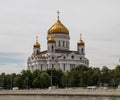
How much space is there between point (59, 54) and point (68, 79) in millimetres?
29924

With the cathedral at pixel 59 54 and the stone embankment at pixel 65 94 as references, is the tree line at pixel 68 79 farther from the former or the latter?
the stone embankment at pixel 65 94

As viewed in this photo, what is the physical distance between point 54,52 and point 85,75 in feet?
121

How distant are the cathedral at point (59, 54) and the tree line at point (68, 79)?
1002cm

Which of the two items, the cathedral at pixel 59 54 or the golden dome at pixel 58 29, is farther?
the golden dome at pixel 58 29

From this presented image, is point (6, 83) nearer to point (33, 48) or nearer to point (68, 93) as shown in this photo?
point (33, 48)

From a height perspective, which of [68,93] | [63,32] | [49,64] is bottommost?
[68,93]

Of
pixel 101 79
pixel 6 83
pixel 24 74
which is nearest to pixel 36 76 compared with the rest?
pixel 24 74

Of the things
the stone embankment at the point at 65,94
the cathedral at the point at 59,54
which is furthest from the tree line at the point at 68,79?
the stone embankment at the point at 65,94

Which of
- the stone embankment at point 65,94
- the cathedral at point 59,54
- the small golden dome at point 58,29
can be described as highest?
the small golden dome at point 58,29

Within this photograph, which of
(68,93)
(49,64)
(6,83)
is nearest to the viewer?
(68,93)

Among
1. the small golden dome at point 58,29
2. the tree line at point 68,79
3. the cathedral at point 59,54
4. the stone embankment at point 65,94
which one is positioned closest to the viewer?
the stone embankment at point 65,94

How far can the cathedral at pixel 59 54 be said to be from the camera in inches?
4906

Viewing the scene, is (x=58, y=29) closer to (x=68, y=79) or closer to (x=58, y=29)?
(x=58, y=29)

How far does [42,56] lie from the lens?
127 metres
